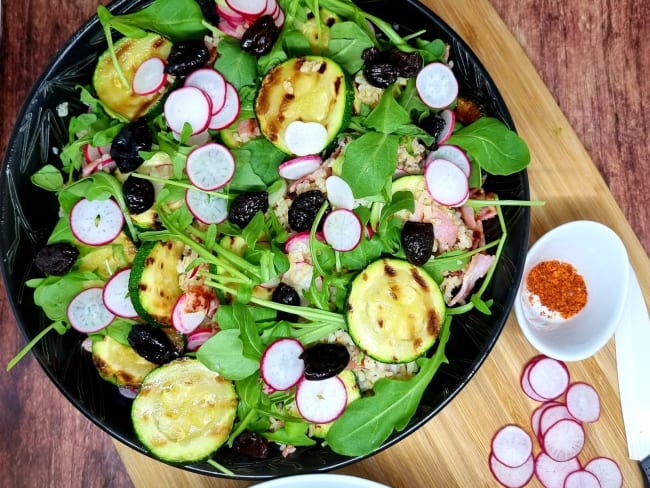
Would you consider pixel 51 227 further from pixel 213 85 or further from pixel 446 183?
pixel 446 183

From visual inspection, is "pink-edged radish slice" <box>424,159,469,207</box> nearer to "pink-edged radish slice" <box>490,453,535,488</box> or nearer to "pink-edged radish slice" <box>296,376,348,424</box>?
"pink-edged radish slice" <box>296,376,348,424</box>

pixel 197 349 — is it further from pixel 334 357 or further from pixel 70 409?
pixel 70 409

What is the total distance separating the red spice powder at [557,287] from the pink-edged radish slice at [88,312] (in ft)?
4.04

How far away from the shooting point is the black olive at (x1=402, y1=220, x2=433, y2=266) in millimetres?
1566

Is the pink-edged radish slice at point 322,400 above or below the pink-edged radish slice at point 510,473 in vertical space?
above

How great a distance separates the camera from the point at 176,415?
168cm

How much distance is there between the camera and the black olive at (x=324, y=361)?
1.58 meters

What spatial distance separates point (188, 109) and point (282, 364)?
→ 686 mm

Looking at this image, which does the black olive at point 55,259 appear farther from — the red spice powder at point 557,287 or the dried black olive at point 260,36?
the red spice powder at point 557,287

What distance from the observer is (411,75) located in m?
1.62

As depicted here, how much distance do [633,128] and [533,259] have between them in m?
0.55

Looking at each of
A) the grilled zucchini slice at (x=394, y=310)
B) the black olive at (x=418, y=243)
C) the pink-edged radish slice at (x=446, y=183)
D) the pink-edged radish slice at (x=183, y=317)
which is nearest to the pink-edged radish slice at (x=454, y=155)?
the pink-edged radish slice at (x=446, y=183)

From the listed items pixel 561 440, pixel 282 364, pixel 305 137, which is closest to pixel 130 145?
pixel 305 137

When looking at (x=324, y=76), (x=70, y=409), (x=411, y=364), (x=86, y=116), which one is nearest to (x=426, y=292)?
(x=411, y=364)
